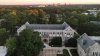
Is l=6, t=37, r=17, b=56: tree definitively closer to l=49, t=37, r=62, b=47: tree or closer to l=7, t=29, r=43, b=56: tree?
l=7, t=29, r=43, b=56: tree

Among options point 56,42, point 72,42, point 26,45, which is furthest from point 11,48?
point 72,42

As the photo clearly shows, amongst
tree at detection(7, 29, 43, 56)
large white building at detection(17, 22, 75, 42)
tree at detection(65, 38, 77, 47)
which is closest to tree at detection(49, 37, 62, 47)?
tree at detection(65, 38, 77, 47)

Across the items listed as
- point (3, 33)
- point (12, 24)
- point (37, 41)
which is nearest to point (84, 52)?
point (37, 41)

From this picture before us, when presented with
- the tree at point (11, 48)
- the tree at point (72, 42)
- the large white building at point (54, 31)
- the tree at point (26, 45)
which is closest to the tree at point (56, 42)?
the tree at point (72, 42)

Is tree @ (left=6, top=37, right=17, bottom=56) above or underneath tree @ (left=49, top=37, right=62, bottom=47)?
above

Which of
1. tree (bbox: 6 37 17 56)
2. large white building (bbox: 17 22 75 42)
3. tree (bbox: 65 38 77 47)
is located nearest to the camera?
tree (bbox: 6 37 17 56)

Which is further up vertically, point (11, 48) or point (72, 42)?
point (11, 48)

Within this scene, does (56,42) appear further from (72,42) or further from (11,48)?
(11,48)

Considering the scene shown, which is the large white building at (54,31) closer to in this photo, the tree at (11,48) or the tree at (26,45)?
the tree at (26,45)

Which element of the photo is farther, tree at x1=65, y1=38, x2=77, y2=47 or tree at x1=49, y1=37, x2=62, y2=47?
tree at x1=49, y1=37, x2=62, y2=47

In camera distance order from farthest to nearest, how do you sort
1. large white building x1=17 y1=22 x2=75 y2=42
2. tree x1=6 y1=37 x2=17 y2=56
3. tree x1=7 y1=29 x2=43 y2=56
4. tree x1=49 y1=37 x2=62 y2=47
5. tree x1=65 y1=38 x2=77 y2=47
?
large white building x1=17 y1=22 x2=75 y2=42 < tree x1=49 y1=37 x2=62 y2=47 < tree x1=65 y1=38 x2=77 y2=47 < tree x1=6 y1=37 x2=17 y2=56 < tree x1=7 y1=29 x2=43 y2=56

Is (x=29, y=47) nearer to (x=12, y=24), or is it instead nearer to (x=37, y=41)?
(x=37, y=41)
